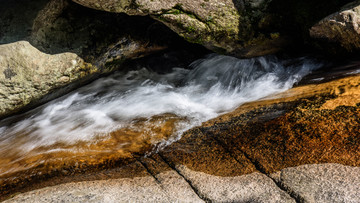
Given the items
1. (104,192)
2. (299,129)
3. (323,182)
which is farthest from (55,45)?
(323,182)

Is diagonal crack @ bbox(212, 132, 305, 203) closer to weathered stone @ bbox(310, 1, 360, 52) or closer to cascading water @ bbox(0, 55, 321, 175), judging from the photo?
cascading water @ bbox(0, 55, 321, 175)

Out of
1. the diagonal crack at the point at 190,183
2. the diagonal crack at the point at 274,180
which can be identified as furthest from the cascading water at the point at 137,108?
the diagonal crack at the point at 274,180

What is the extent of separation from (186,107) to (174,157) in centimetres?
170

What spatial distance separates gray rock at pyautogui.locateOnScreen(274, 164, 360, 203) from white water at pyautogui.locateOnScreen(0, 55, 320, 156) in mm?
1719

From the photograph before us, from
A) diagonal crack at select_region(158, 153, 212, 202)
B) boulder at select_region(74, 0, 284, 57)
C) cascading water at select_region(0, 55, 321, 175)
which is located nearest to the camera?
diagonal crack at select_region(158, 153, 212, 202)

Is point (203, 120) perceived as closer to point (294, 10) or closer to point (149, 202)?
point (149, 202)

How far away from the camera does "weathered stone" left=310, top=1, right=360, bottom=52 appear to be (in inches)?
177

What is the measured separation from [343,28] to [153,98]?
3465 mm

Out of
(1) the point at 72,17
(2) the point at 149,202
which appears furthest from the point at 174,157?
(1) the point at 72,17

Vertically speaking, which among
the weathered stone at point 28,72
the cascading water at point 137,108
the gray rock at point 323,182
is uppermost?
the weathered stone at point 28,72

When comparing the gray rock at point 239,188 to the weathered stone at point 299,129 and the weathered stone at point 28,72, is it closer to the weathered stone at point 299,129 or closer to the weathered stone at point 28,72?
the weathered stone at point 299,129

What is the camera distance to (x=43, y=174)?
374 cm

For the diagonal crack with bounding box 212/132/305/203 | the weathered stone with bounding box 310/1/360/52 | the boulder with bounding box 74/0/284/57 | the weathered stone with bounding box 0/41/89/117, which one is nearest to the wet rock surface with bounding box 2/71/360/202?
the diagonal crack with bounding box 212/132/305/203

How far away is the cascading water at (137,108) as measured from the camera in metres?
4.30
